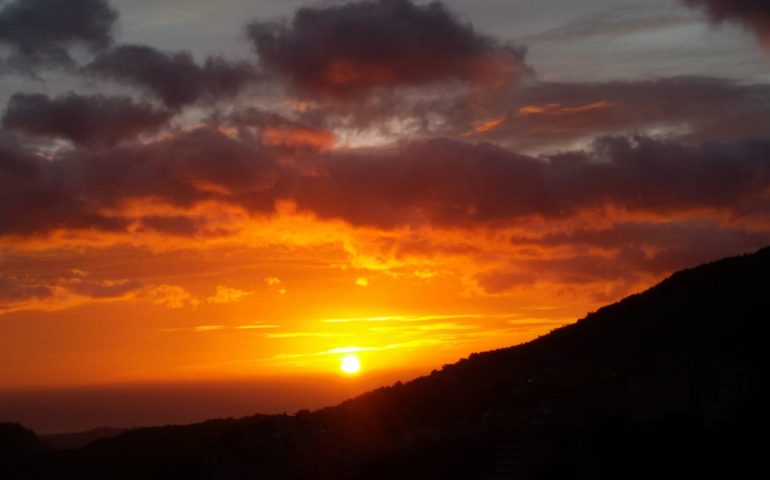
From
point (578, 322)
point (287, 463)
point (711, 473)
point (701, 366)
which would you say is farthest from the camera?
point (578, 322)

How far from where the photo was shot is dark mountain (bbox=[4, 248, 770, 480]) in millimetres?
27281

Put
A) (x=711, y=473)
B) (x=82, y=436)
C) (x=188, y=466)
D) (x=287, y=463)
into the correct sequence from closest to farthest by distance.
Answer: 1. (x=711, y=473)
2. (x=287, y=463)
3. (x=188, y=466)
4. (x=82, y=436)

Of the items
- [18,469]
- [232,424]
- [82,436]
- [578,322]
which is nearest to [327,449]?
[232,424]

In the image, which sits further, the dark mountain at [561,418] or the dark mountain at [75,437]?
the dark mountain at [75,437]

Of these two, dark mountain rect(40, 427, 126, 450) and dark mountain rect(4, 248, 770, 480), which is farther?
dark mountain rect(40, 427, 126, 450)

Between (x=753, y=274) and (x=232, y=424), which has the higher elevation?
(x=753, y=274)

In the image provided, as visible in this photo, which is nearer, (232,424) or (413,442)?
(413,442)

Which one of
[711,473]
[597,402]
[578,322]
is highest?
[578,322]

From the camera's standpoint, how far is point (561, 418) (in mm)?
30938

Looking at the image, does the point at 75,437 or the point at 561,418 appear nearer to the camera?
the point at 561,418

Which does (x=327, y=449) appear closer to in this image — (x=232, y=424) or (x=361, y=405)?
(x=361, y=405)

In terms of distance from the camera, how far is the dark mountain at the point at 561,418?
89.5 ft

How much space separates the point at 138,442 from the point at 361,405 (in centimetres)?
1438

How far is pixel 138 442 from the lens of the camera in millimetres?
46719
